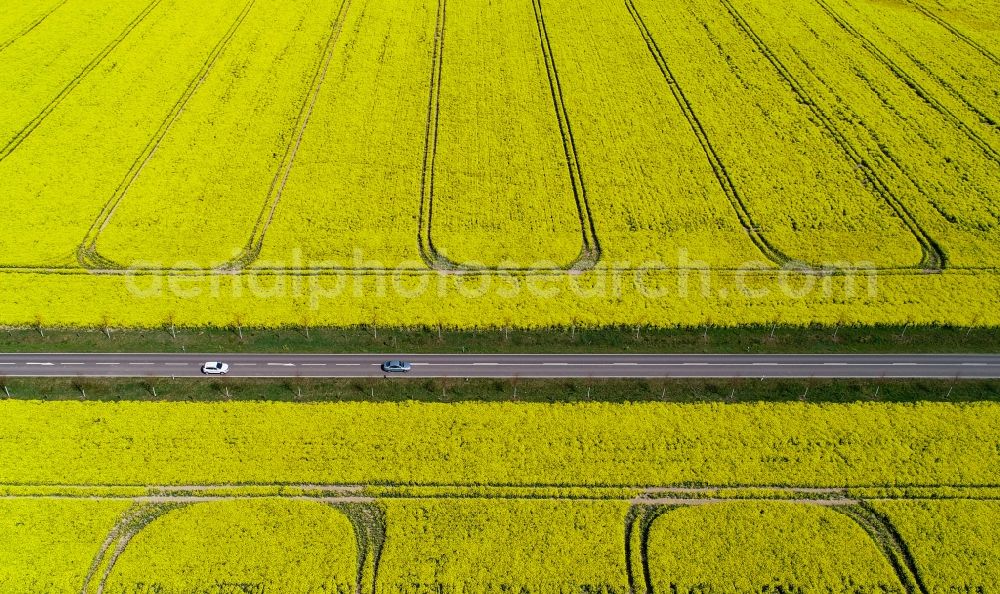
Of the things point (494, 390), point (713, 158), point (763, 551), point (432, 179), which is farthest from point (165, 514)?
point (713, 158)

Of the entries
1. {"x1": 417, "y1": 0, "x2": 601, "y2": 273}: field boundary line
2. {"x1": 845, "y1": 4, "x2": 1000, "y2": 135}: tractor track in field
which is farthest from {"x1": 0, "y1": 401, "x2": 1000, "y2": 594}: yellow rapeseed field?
{"x1": 845, "y1": 4, "x2": 1000, "y2": 135}: tractor track in field

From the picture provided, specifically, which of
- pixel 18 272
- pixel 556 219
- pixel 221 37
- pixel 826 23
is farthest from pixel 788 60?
pixel 18 272

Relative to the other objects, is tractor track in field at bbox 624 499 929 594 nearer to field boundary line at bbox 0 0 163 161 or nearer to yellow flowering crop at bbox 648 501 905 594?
yellow flowering crop at bbox 648 501 905 594

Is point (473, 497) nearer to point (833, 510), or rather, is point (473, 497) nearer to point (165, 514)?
point (165, 514)

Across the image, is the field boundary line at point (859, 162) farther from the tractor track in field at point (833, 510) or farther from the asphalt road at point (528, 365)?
the tractor track in field at point (833, 510)

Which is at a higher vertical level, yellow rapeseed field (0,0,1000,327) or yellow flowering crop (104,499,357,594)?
yellow rapeseed field (0,0,1000,327)

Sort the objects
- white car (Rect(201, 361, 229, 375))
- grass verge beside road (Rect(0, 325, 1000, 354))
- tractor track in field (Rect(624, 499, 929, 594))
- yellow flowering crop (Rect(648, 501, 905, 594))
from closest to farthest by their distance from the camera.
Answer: yellow flowering crop (Rect(648, 501, 905, 594)) < tractor track in field (Rect(624, 499, 929, 594)) < white car (Rect(201, 361, 229, 375)) < grass verge beside road (Rect(0, 325, 1000, 354))

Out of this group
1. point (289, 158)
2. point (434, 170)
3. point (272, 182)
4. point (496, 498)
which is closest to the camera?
point (496, 498)
